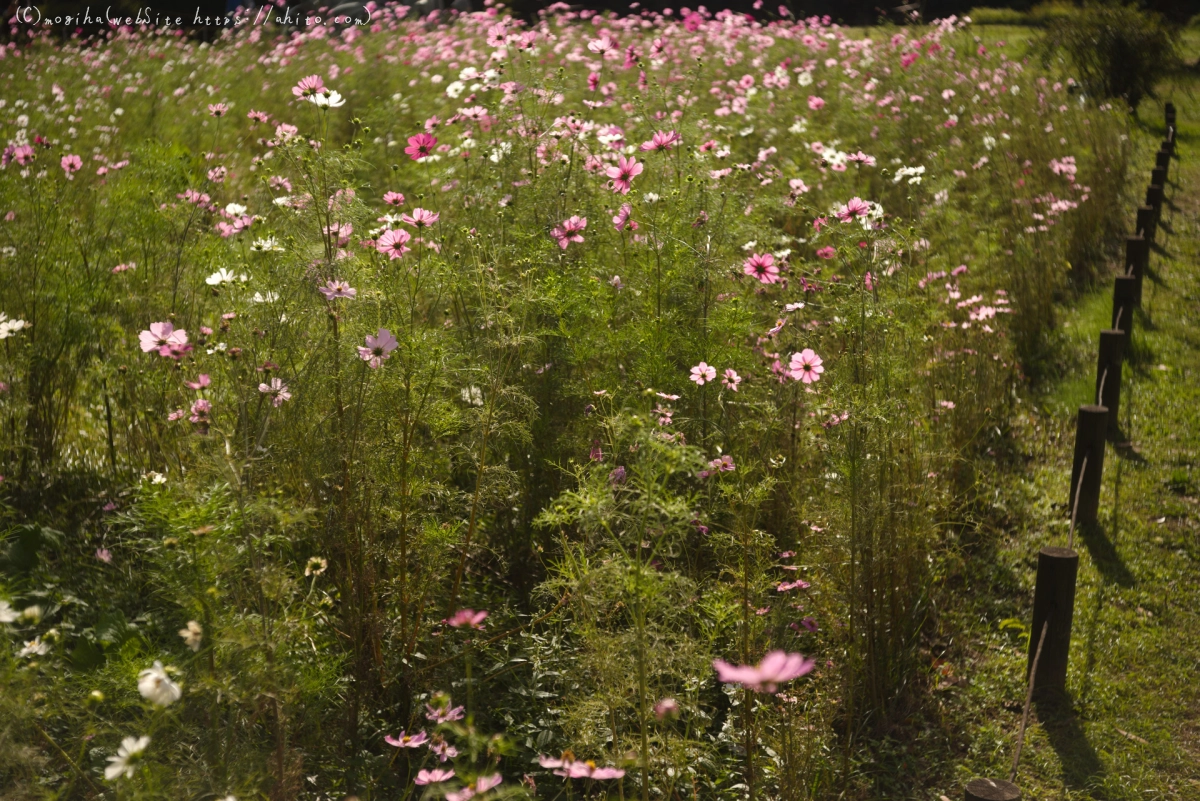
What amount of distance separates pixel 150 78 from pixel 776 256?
6.08 meters

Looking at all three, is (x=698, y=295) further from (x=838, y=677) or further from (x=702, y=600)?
(x=838, y=677)

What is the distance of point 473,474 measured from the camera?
284 centimetres

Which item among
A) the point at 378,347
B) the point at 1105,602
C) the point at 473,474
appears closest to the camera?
the point at 378,347

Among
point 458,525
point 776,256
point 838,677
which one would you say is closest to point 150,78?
point 776,256

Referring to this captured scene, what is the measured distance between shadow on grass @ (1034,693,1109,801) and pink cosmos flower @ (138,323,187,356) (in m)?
2.34

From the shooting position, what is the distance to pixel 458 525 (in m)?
2.38

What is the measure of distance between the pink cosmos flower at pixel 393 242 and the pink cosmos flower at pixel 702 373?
0.78 meters

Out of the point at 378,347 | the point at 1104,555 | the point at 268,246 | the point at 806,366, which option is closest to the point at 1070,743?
the point at 1104,555

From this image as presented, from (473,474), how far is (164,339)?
90 centimetres

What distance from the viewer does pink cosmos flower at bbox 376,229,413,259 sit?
2.41 m

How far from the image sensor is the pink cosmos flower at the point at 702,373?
2555 millimetres

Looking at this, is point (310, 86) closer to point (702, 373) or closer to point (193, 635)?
point (702, 373)

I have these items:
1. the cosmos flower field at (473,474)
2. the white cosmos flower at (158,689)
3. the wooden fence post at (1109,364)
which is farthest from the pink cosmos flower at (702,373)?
the wooden fence post at (1109,364)

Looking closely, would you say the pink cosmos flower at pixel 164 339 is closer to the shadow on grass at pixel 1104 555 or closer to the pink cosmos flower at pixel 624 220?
the pink cosmos flower at pixel 624 220
